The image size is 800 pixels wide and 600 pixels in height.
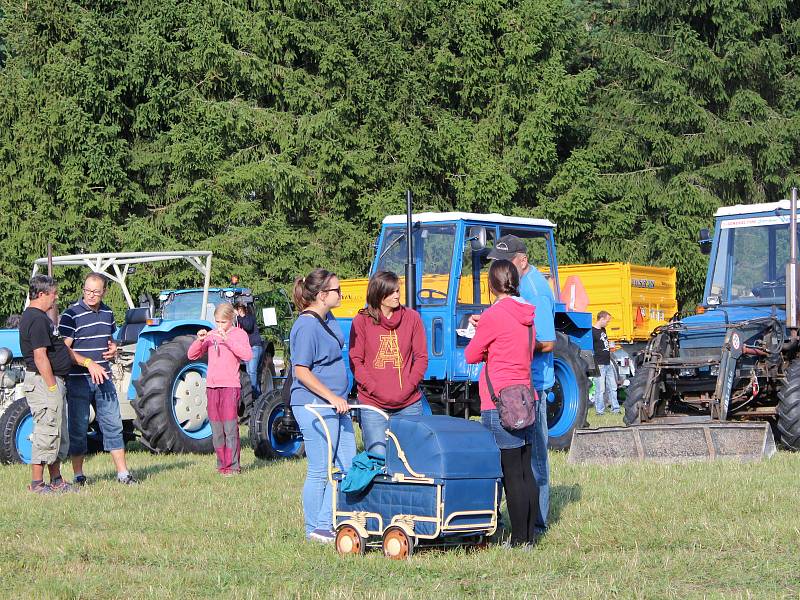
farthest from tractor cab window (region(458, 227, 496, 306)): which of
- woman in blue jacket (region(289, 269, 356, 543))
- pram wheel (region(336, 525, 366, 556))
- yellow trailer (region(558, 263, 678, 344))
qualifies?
yellow trailer (region(558, 263, 678, 344))

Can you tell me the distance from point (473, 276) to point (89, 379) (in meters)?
4.10

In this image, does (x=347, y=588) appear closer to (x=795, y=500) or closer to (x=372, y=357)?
(x=372, y=357)

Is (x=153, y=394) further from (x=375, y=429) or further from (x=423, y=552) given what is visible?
(x=423, y=552)

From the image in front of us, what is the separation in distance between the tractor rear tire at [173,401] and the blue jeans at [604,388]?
300 inches

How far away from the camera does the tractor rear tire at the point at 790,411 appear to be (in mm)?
11602

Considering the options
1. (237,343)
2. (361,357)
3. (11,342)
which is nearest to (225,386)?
(237,343)

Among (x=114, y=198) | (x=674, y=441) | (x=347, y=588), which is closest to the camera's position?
(x=347, y=588)

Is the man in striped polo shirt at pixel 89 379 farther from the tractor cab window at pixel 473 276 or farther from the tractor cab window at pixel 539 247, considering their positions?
the tractor cab window at pixel 539 247

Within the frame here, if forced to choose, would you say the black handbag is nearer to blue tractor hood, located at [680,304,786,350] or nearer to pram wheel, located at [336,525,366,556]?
pram wheel, located at [336,525,366,556]

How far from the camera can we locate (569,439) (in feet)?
42.4

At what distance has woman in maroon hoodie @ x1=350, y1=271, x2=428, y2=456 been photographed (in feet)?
24.9

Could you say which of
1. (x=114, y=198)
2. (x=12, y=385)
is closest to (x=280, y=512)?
(x=12, y=385)

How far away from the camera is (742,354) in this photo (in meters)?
12.0

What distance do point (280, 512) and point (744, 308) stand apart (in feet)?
21.7
